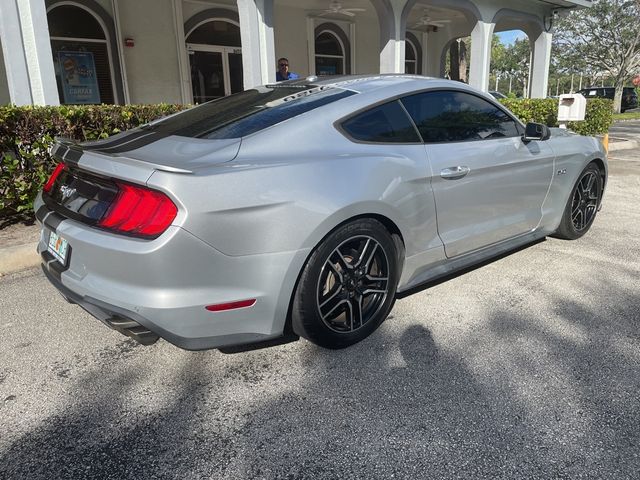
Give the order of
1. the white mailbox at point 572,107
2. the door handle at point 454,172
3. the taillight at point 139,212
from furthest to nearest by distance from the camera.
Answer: the white mailbox at point 572,107, the door handle at point 454,172, the taillight at point 139,212

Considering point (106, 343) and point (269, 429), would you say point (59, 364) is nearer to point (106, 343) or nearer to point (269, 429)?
point (106, 343)

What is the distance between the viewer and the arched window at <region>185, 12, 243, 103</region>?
38.7ft

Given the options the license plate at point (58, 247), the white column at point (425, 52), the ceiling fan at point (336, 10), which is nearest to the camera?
the license plate at point (58, 247)

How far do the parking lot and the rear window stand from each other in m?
1.28

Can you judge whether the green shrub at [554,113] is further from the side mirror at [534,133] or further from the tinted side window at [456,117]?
the tinted side window at [456,117]

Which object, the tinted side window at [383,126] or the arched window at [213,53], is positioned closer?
the tinted side window at [383,126]

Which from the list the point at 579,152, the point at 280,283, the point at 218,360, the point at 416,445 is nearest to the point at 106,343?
the point at 218,360

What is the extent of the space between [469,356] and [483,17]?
11.2m

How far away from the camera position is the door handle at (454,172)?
324 cm

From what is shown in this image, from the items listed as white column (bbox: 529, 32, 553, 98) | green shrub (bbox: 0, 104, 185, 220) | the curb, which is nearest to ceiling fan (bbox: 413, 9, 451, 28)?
white column (bbox: 529, 32, 553, 98)

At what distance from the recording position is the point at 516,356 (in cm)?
287

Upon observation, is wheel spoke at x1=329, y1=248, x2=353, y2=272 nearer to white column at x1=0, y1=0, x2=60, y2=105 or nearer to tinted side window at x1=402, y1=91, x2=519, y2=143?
tinted side window at x1=402, y1=91, x2=519, y2=143

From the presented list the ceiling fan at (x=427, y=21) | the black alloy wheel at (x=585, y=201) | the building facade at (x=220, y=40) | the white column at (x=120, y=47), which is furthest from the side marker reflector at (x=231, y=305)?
the ceiling fan at (x=427, y=21)

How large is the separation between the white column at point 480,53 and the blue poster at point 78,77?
851cm
